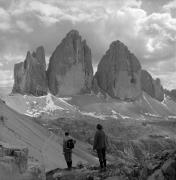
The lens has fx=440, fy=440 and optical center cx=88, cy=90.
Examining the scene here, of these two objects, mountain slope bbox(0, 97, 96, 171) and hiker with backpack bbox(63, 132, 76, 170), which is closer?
hiker with backpack bbox(63, 132, 76, 170)

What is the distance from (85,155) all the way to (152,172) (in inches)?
1665

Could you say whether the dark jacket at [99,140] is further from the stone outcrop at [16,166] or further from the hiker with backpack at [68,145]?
the stone outcrop at [16,166]

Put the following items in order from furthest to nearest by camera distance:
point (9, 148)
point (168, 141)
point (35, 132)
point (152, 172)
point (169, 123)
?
point (169, 123) → point (168, 141) → point (35, 132) → point (9, 148) → point (152, 172)

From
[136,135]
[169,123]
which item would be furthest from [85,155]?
[169,123]

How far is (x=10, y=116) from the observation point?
47.6 metres

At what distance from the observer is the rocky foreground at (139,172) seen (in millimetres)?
12609

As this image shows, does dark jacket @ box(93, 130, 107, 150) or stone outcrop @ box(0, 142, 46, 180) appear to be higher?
dark jacket @ box(93, 130, 107, 150)

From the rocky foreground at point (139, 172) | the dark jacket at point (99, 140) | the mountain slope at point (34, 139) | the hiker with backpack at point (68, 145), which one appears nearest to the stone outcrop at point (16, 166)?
the rocky foreground at point (139, 172)

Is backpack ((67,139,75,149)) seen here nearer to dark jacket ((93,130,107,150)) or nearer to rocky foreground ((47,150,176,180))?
rocky foreground ((47,150,176,180))

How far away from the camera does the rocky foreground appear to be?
12.6m

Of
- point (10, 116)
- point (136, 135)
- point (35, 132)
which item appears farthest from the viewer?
point (136, 135)

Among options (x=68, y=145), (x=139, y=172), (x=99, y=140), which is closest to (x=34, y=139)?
(x=68, y=145)

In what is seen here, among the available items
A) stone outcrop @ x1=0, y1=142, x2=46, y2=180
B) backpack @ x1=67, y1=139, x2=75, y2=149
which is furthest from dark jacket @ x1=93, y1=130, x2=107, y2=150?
stone outcrop @ x1=0, y1=142, x2=46, y2=180

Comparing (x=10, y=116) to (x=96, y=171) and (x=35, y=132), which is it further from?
(x=96, y=171)
